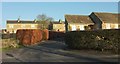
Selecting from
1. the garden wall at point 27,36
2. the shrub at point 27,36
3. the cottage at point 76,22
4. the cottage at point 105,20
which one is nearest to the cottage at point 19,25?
the cottage at point 76,22

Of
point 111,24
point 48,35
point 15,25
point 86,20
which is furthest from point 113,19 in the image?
point 15,25

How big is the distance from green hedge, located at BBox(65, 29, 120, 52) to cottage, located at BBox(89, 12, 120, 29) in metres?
40.9

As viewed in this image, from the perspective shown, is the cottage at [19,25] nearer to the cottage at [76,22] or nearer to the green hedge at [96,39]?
the cottage at [76,22]

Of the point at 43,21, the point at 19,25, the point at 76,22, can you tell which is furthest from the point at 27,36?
the point at 19,25

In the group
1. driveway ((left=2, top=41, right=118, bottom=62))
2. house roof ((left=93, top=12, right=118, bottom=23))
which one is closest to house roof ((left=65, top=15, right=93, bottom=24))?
house roof ((left=93, top=12, right=118, bottom=23))

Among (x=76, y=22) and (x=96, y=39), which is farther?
(x=76, y=22)

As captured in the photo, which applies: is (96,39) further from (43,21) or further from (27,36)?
(43,21)

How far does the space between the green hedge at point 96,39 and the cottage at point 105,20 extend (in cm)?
4090

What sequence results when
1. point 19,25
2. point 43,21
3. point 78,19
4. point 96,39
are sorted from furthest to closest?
point 19,25, point 43,21, point 78,19, point 96,39

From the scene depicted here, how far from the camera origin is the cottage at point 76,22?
2596 inches

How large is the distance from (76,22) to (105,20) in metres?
8.06

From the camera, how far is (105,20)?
211ft

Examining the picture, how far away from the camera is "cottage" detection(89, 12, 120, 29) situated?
63.7m

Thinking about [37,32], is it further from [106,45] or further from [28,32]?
[106,45]
